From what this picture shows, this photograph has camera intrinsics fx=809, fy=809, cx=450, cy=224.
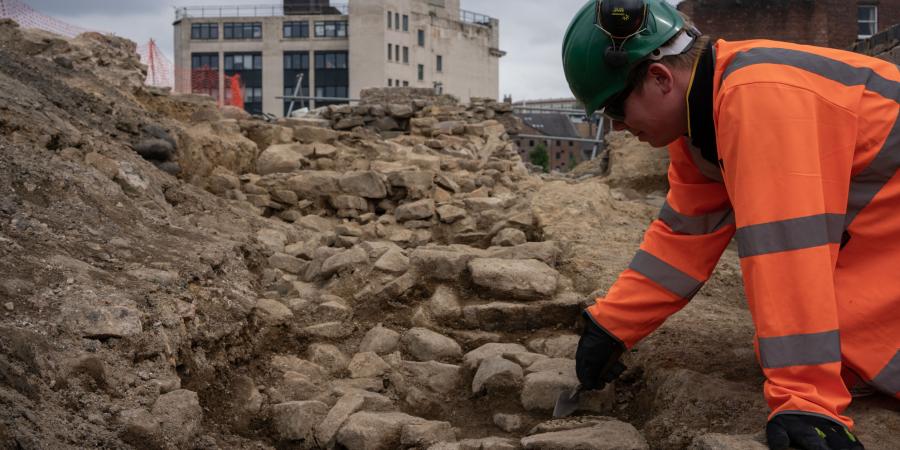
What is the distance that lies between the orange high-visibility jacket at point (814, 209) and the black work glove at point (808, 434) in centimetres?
3

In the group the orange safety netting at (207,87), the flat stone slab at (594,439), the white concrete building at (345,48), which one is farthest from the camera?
the white concrete building at (345,48)

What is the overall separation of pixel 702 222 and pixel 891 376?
915 mm

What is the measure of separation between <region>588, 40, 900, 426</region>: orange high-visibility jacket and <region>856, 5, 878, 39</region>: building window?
19.2m

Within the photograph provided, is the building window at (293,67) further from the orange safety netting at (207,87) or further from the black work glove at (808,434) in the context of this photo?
the black work glove at (808,434)

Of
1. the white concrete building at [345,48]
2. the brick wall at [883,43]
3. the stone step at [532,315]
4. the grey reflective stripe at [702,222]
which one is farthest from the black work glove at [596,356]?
the white concrete building at [345,48]

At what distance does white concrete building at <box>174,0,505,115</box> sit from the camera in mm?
56312

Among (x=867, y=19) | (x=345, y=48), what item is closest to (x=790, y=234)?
(x=867, y=19)

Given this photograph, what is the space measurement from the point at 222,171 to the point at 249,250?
10.5ft

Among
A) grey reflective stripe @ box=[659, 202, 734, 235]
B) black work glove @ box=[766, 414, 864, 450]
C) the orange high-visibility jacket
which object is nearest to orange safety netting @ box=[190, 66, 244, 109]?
grey reflective stripe @ box=[659, 202, 734, 235]

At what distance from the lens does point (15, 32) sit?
9.75 metres

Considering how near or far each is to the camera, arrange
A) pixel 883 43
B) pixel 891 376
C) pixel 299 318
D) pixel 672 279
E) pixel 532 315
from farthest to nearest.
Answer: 1. pixel 883 43
2. pixel 299 318
3. pixel 532 315
4. pixel 672 279
5. pixel 891 376

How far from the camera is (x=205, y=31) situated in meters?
59.3

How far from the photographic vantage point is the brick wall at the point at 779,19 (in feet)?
59.0

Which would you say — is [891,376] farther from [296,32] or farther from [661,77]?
→ [296,32]
